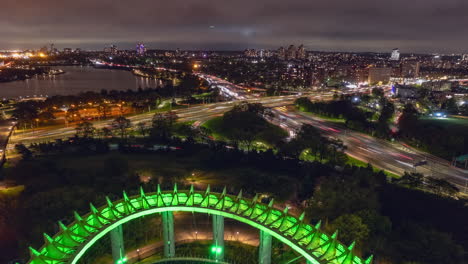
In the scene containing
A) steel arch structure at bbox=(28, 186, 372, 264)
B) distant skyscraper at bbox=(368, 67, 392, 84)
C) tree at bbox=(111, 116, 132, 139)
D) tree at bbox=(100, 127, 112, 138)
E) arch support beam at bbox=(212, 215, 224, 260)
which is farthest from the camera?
distant skyscraper at bbox=(368, 67, 392, 84)

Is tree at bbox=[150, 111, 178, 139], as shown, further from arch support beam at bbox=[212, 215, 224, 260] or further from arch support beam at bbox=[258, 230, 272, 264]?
arch support beam at bbox=[258, 230, 272, 264]

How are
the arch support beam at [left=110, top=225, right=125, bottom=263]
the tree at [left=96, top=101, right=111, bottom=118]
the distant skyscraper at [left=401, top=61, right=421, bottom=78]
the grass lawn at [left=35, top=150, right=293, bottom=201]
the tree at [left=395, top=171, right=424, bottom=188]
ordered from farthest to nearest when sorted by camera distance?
the distant skyscraper at [left=401, top=61, right=421, bottom=78]
the tree at [left=96, top=101, right=111, bottom=118]
the tree at [left=395, top=171, right=424, bottom=188]
the grass lawn at [left=35, top=150, right=293, bottom=201]
the arch support beam at [left=110, top=225, right=125, bottom=263]

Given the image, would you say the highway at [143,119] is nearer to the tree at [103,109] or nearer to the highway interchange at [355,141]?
the highway interchange at [355,141]

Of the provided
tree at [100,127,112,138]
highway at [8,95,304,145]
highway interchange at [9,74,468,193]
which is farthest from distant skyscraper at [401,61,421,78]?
tree at [100,127,112,138]

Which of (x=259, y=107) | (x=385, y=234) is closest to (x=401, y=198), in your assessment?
(x=385, y=234)

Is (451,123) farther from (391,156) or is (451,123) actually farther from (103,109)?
(103,109)

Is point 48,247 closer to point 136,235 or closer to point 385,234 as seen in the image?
point 136,235

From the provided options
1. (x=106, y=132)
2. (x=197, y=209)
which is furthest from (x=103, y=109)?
(x=197, y=209)
